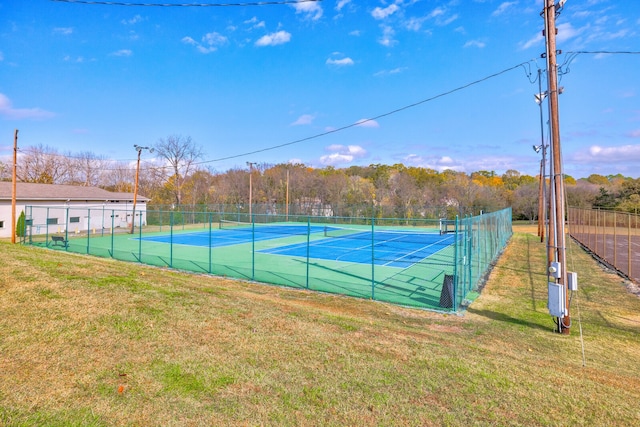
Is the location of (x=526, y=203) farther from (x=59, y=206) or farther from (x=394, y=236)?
(x=59, y=206)

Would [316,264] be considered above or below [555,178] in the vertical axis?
below

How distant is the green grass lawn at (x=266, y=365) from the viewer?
3.73 metres

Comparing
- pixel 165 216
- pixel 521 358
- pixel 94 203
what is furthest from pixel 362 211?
pixel 521 358

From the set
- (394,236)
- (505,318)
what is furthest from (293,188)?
(505,318)

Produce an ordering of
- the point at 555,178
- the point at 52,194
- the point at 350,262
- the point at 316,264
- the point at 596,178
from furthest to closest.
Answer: the point at 596,178
the point at 52,194
the point at 350,262
the point at 316,264
the point at 555,178

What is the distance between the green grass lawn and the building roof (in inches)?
1082

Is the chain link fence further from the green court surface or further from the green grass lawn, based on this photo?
the green grass lawn

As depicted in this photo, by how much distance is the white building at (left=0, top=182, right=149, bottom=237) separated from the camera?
27672 mm

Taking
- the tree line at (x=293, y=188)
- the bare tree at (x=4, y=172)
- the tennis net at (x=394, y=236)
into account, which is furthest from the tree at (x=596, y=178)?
the bare tree at (x=4, y=172)

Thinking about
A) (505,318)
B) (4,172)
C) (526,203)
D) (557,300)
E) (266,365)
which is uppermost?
(4,172)

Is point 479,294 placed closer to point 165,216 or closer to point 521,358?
point 521,358

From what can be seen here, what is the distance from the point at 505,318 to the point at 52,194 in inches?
1433

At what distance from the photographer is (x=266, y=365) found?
4.75 m

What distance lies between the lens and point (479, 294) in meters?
11.5
